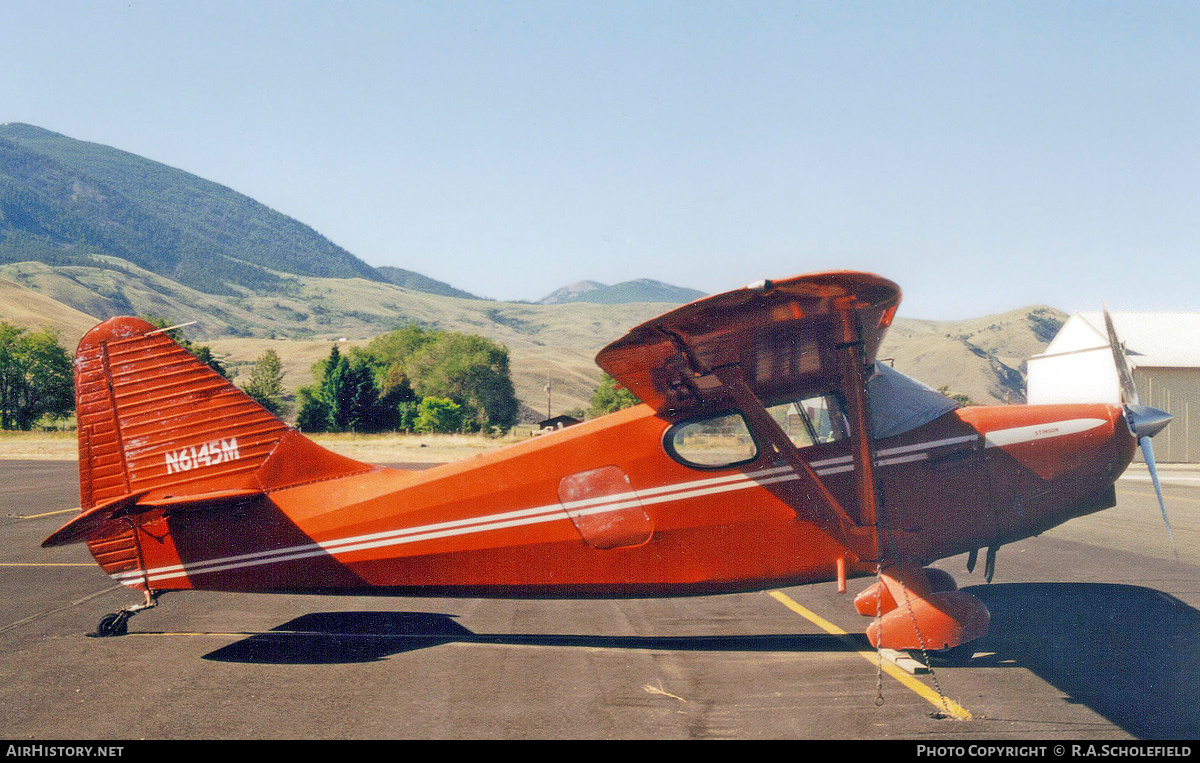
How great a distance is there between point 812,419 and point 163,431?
509cm

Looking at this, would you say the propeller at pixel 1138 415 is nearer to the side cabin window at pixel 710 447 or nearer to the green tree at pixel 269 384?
the side cabin window at pixel 710 447

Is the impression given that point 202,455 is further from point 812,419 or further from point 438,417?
point 438,417

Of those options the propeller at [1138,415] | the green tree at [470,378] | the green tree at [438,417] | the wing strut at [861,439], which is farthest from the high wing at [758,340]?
the green tree at [470,378]

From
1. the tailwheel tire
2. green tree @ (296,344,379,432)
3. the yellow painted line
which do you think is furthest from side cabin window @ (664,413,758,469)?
green tree @ (296,344,379,432)

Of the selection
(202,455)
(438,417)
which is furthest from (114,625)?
(438,417)

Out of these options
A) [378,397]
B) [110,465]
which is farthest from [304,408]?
[110,465]

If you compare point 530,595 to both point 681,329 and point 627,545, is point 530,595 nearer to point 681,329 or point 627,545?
point 627,545

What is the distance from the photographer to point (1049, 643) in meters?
6.12

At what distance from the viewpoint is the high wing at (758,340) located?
4.59 meters

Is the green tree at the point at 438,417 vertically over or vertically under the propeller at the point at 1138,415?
under

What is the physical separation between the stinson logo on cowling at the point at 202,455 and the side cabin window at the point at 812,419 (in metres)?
4.25

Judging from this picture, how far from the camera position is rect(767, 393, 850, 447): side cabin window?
5.99 meters

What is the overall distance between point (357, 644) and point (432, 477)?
1.51m

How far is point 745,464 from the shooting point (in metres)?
5.96
